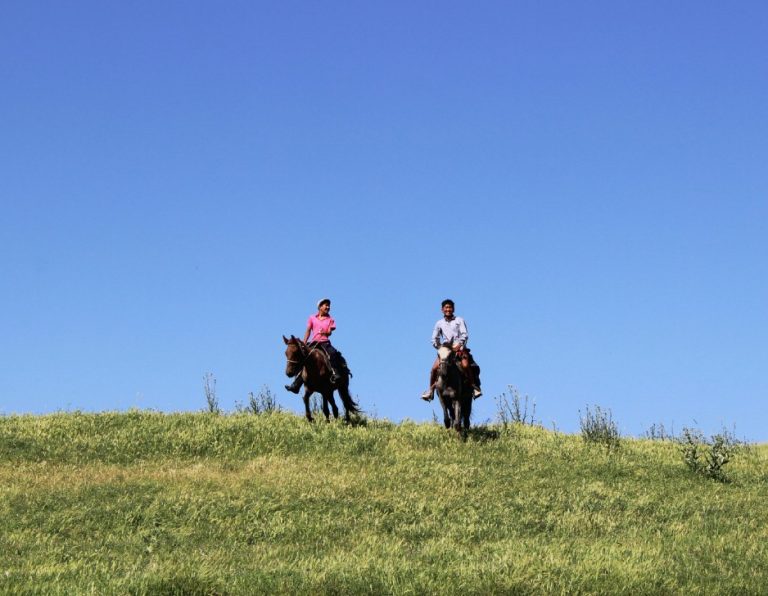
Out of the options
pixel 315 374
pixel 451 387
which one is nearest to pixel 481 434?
pixel 451 387

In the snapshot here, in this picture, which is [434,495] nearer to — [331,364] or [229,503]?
[229,503]

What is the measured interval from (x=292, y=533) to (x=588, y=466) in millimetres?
9318

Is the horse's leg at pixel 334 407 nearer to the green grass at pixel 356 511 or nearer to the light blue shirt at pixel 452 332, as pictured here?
the green grass at pixel 356 511

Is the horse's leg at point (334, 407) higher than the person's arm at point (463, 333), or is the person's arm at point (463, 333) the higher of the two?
the person's arm at point (463, 333)

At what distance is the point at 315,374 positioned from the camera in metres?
24.0

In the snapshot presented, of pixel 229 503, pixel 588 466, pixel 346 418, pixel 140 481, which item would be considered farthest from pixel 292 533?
pixel 346 418

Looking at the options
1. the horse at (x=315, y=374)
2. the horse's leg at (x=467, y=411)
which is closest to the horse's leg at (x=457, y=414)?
the horse's leg at (x=467, y=411)

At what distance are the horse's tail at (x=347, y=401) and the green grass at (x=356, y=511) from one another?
0.94 m

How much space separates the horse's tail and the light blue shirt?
3132 millimetres

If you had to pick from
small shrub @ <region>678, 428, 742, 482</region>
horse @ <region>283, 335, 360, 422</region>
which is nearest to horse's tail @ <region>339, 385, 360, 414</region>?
horse @ <region>283, 335, 360, 422</region>

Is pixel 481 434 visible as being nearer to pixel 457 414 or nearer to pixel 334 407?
pixel 457 414

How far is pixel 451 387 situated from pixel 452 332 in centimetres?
155

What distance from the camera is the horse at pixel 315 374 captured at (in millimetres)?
23438

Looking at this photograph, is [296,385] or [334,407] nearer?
[296,385]
